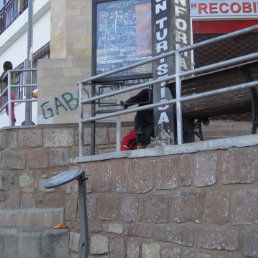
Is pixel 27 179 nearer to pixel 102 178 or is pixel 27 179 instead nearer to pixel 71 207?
pixel 71 207

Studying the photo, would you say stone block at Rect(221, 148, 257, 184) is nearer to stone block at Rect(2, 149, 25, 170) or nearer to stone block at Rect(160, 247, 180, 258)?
stone block at Rect(160, 247, 180, 258)

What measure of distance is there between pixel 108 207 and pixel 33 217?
5.87 ft

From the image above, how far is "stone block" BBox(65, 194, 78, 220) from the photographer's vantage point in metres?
6.15

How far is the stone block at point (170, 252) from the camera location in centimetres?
470

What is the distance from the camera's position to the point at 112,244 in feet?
18.0

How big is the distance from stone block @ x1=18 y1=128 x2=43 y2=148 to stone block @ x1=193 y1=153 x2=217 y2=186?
362cm

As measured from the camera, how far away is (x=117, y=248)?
17.7 ft

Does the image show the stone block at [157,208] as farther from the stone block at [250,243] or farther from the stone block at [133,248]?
the stone block at [250,243]

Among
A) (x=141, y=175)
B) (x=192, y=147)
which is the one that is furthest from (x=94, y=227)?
(x=192, y=147)

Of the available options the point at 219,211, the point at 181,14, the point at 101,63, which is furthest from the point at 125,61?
the point at 219,211

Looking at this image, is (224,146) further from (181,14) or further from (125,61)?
(125,61)

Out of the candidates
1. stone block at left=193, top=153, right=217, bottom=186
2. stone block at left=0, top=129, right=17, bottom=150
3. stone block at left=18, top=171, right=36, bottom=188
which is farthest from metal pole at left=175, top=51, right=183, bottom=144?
stone block at left=0, top=129, right=17, bottom=150

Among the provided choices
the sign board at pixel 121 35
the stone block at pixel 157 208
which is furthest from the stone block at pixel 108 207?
the sign board at pixel 121 35

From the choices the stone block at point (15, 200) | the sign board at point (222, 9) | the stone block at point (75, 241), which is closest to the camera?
the stone block at point (75, 241)
